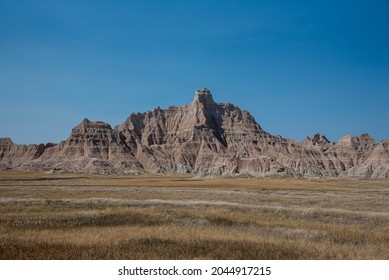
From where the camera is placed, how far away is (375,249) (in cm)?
1363

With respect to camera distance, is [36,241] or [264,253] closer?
[264,253]

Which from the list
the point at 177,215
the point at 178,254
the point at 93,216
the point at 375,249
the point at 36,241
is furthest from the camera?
the point at 177,215

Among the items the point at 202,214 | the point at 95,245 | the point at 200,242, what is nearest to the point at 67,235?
the point at 95,245

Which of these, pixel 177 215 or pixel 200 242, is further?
pixel 177 215

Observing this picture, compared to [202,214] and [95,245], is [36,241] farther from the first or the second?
[202,214]

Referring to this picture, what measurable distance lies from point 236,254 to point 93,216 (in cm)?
1201

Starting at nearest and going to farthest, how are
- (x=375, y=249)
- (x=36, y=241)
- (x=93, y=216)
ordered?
(x=36, y=241)
(x=375, y=249)
(x=93, y=216)

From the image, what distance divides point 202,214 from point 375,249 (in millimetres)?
11426

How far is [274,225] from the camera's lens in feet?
65.3

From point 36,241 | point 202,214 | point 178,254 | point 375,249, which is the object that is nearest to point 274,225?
point 202,214

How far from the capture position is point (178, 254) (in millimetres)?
11375

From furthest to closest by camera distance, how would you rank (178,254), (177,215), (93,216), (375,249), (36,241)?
(177,215)
(93,216)
(375,249)
(36,241)
(178,254)

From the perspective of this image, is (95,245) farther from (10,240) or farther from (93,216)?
(93,216)

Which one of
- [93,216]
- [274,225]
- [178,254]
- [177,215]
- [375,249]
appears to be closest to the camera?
[178,254]
